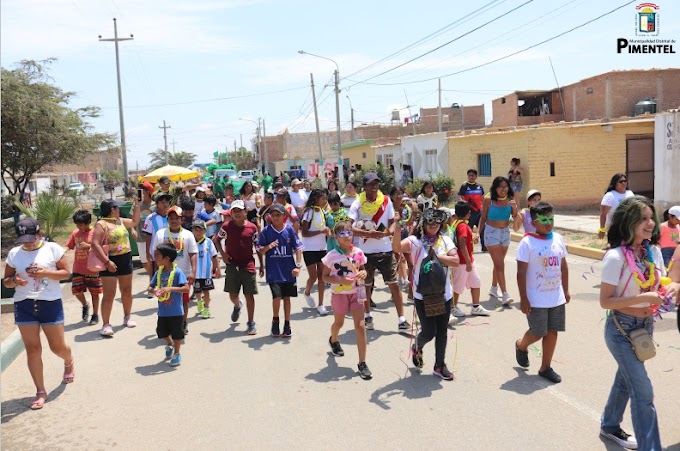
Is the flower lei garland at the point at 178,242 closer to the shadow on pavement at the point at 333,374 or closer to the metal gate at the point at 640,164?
the shadow on pavement at the point at 333,374

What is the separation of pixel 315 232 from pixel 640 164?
58.3ft

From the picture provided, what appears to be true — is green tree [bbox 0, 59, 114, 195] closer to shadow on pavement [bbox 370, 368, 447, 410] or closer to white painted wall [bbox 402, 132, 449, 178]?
white painted wall [bbox 402, 132, 449, 178]

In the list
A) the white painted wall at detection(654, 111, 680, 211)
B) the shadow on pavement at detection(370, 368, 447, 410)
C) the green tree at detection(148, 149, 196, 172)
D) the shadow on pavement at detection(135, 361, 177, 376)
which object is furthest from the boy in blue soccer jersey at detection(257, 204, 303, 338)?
the green tree at detection(148, 149, 196, 172)

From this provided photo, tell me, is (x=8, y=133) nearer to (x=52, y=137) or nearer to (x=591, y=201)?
(x=52, y=137)

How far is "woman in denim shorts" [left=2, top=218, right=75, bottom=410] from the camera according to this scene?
18.9 feet

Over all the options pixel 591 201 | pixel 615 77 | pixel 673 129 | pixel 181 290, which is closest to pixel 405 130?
pixel 615 77

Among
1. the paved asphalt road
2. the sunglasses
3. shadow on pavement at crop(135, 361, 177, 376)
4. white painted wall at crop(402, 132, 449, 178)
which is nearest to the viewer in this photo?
the paved asphalt road

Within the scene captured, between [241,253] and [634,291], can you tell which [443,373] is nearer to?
[634,291]

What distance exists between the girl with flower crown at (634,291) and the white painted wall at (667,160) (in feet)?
44.2

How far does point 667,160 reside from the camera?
16.5 metres

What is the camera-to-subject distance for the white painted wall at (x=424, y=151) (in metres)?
29.9

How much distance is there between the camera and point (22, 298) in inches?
228

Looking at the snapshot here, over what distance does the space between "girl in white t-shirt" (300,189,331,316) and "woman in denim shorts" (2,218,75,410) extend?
3737mm

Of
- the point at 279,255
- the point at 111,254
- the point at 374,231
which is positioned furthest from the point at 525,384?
the point at 111,254
